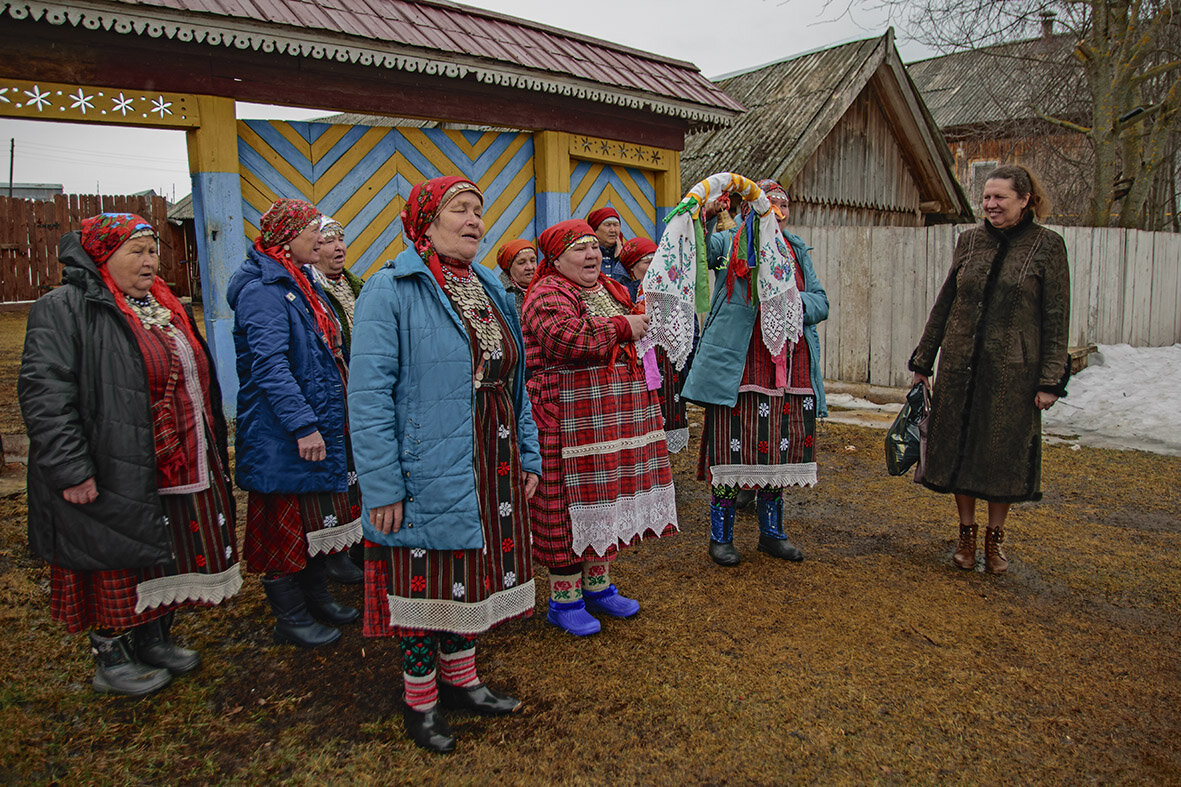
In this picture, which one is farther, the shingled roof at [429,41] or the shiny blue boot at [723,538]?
the shingled roof at [429,41]

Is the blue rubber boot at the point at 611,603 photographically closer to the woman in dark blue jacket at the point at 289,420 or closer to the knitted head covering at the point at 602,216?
the woman in dark blue jacket at the point at 289,420

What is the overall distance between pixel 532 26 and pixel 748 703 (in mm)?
6062

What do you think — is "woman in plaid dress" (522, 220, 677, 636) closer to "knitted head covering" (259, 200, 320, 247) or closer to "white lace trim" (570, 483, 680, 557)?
"white lace trim" (570, 483, 680, 557)

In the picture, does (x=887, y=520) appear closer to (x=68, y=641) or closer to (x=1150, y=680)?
(x=1150, y=680)

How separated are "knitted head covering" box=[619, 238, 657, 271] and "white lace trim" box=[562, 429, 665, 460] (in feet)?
6.31

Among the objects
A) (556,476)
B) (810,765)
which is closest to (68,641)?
(556,476)

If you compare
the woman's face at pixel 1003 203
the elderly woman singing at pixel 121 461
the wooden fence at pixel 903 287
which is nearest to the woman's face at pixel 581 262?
the elderly woman singing at pixel 121 461

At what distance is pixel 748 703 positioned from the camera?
264 centimetres

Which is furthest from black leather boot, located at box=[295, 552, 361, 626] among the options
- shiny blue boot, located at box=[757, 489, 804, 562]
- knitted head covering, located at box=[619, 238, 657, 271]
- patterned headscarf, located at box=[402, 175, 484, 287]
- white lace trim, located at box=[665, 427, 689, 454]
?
knitted head covering, located at box=[619, 238, 657, 271]

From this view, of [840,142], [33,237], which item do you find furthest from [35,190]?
[840,142]

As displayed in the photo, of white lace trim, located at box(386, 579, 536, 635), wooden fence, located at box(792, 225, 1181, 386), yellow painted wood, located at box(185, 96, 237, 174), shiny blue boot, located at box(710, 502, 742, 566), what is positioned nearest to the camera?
white lace trim, located at box(386, 579, 536, 635)

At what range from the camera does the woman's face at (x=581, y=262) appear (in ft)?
9.98

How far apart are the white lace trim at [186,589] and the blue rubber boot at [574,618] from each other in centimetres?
127

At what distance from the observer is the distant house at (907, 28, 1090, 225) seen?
12273mm
